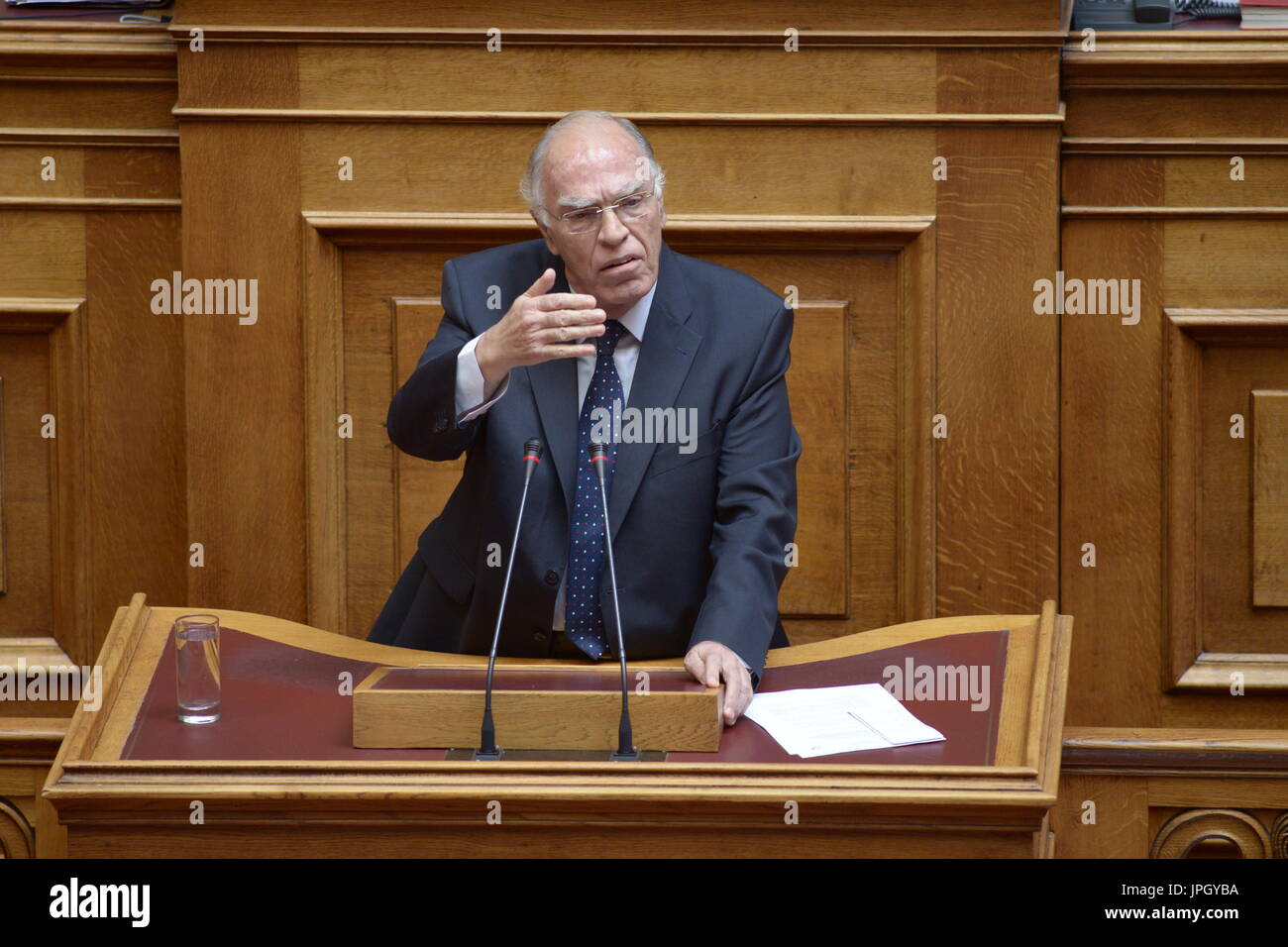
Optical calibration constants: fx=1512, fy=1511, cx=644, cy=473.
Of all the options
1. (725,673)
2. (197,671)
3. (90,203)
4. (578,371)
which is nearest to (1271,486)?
(578,371)

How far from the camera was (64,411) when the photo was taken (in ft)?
11.0

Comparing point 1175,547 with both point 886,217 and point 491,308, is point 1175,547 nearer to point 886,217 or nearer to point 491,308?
point 886,217

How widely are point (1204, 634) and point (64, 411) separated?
2574 mm

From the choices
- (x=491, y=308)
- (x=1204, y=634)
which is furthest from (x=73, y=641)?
(x=1204, y=634)

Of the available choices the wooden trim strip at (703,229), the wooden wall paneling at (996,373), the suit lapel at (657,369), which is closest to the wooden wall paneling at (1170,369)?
the wooden wall paneling at (996,373)

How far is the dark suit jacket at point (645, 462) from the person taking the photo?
2402mm

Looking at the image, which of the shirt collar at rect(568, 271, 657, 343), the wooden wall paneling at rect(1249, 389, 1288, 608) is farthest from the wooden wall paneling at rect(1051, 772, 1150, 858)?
the wooden wall paneling at rect(1249, 389, 1288, 608)

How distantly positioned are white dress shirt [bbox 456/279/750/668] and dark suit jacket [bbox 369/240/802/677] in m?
0.02

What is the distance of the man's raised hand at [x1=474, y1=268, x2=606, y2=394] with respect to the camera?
2.08 m

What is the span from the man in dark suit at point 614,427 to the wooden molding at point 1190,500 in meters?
1.11

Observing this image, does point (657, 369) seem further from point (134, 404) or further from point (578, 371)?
point (134, 404)

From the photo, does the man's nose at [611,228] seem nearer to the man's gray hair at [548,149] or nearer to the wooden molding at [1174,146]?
the man's gray hair at [548,149]

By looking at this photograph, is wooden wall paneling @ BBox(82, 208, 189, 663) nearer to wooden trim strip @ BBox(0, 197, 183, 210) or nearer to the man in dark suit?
wooden trim strip @ BBox(0, 197, 183, 210)

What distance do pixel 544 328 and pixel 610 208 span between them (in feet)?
1.18
